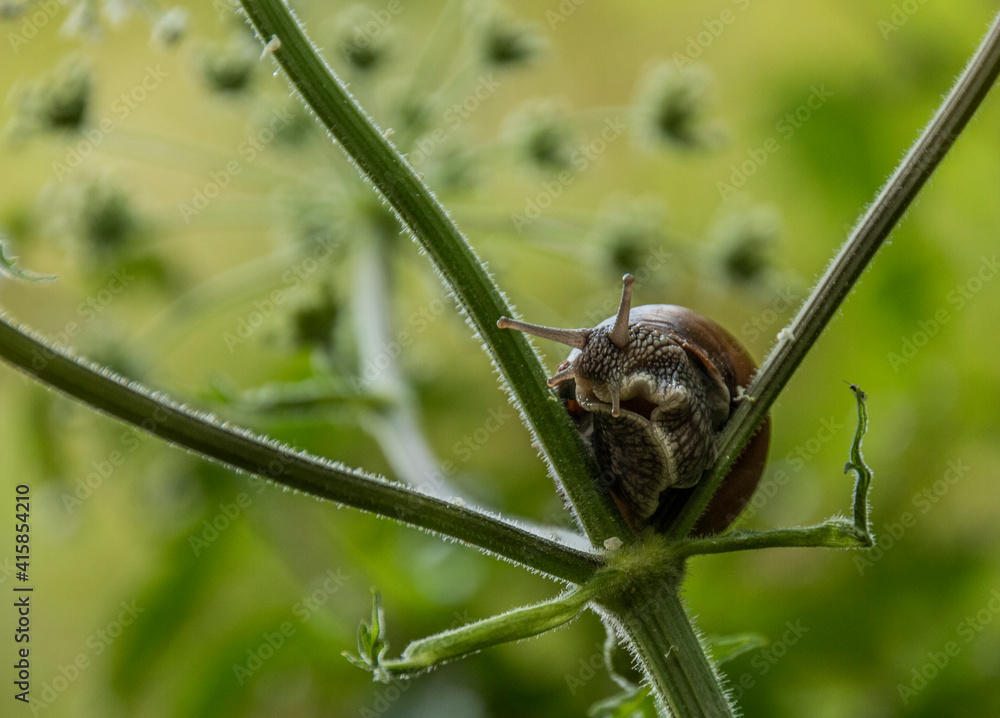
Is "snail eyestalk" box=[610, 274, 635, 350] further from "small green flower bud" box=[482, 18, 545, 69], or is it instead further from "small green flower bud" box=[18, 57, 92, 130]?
"small green flower bud" box=[18, 57, 92, 130]

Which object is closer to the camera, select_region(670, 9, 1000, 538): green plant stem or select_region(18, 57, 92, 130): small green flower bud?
select_region(670, 9, 1000, 538): green plant stem

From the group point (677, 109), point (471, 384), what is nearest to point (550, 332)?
point (677, 109)

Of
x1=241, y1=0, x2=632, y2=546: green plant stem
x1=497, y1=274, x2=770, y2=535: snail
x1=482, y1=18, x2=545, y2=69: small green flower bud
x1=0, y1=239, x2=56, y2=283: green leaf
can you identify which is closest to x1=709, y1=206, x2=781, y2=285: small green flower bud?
x1=482, y1=18, x2=545, y2=69: small green flower bud

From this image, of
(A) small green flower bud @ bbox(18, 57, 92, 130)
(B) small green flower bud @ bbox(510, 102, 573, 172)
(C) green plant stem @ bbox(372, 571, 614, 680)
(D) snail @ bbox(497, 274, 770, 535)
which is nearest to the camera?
(C) green plant stem @ bbox(372, 571, 614, 680)

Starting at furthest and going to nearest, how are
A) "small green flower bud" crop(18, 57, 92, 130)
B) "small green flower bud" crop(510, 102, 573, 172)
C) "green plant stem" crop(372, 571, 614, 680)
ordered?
"small green flower bud" crop(510, 102, 573, 172) → "small green flower bud" crop(18, 57, 92, 130) → "green plant stem" crop(372, 571, 614, 680)

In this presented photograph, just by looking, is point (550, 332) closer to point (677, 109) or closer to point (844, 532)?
point (844, 532)

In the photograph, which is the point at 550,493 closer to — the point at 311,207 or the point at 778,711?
the point at 778,711
